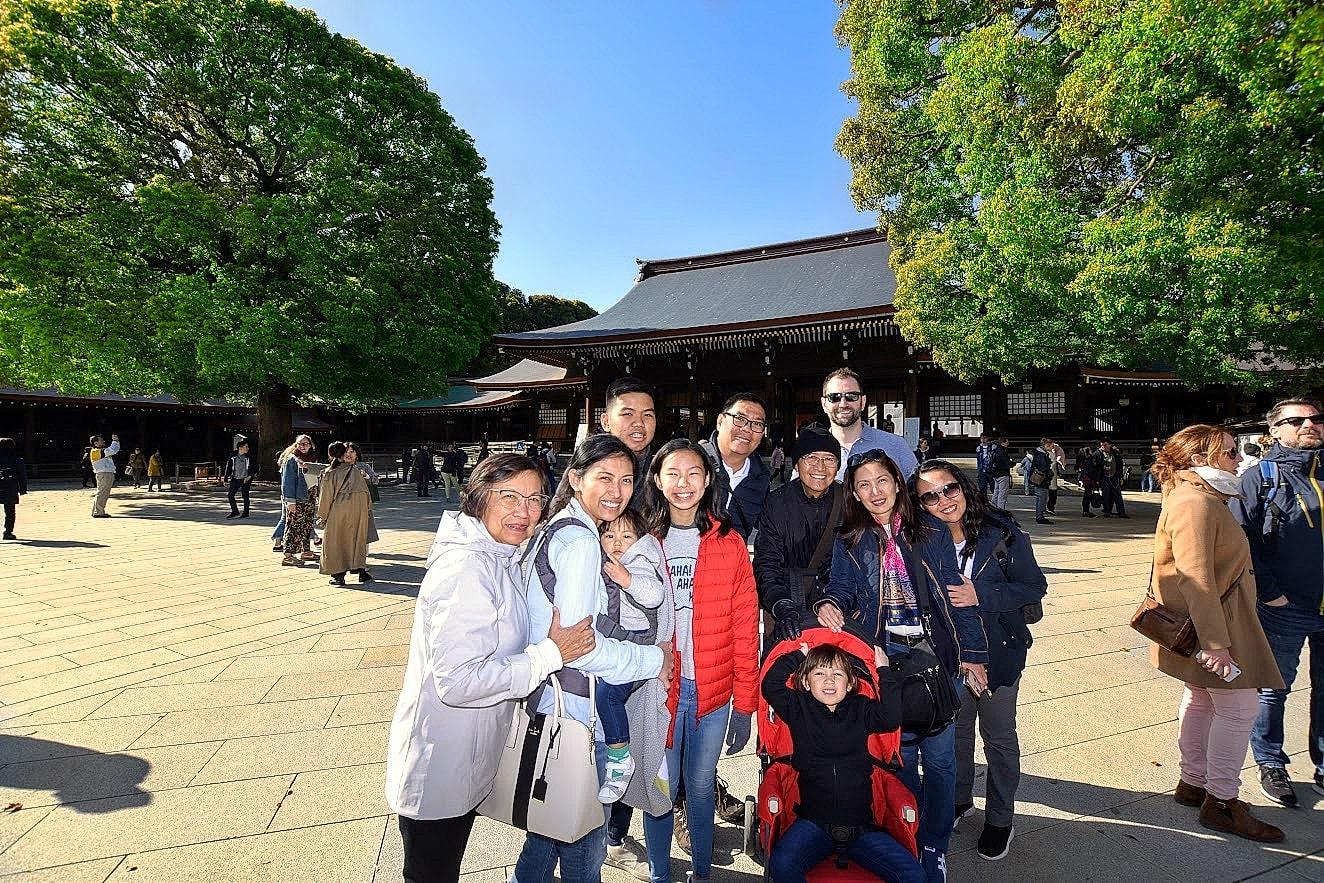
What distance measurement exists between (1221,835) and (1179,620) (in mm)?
847

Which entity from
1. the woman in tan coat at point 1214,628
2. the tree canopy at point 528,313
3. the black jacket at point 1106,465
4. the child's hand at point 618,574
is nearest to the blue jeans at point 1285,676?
the woman in tan coat at point 1214,628

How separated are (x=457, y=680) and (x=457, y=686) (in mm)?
14

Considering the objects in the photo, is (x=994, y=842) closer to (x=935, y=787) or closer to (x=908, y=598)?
(x=935, y=787)

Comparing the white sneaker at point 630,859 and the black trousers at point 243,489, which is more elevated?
the black trousers at point 243,489

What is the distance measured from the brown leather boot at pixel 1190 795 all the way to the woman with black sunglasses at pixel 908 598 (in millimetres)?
1210

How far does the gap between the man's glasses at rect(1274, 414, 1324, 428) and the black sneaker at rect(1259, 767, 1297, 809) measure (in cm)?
156

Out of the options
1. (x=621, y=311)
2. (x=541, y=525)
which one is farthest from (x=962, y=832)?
(x=621, y=311)

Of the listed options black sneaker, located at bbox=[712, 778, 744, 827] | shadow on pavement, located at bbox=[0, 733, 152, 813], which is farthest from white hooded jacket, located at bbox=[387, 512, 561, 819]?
shadow on pavement, located at bbox=[0, 733, 152, 813]

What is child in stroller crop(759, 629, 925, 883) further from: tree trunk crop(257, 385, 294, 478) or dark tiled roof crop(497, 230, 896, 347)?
tree trunk crop(257, 385, 294, 478)

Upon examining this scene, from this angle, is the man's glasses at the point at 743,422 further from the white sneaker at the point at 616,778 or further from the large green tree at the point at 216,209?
the large green tree at the point at 216,209

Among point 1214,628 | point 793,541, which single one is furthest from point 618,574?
point 1214,628

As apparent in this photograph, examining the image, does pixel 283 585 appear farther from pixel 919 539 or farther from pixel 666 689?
pixel 919 539

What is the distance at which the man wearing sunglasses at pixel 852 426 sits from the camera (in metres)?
3.04

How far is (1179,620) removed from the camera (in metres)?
2.54
